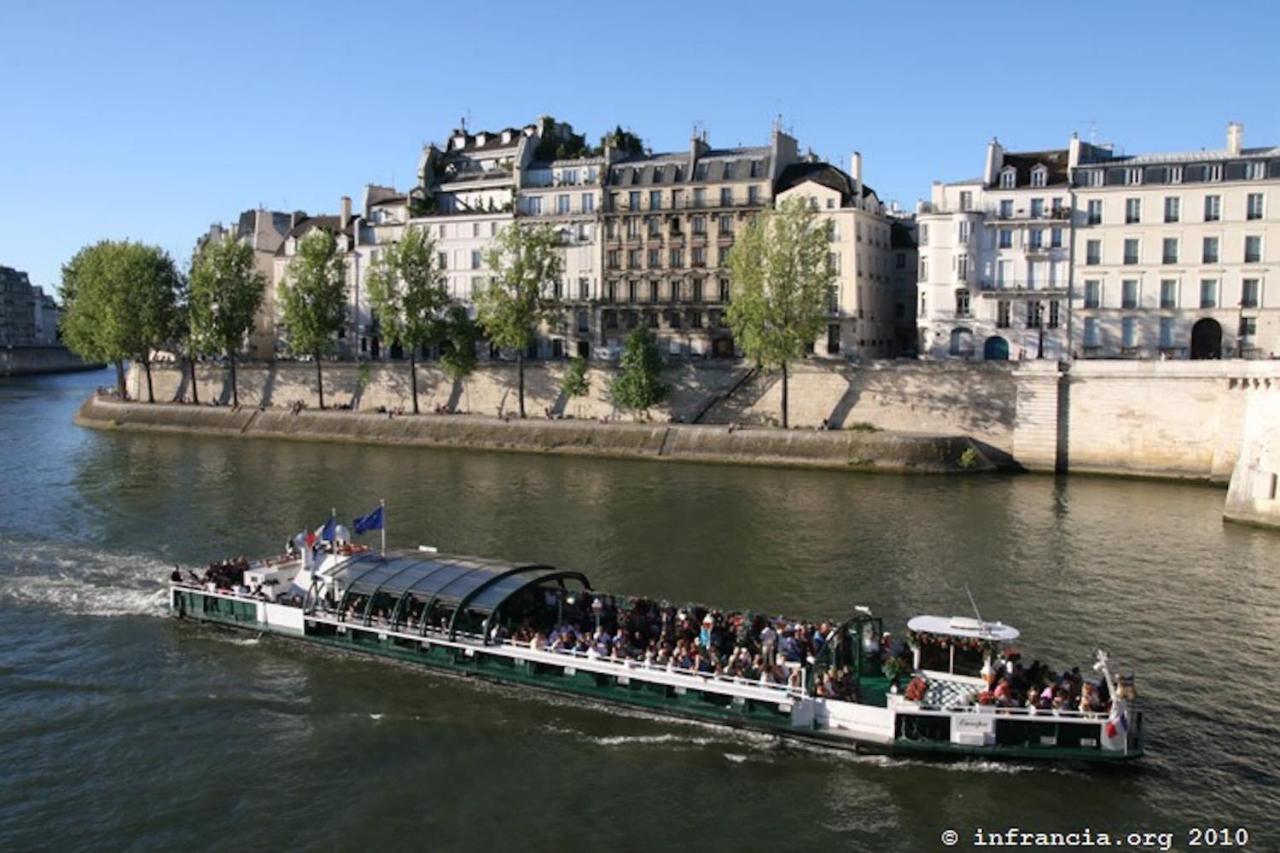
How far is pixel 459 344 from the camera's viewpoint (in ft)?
287

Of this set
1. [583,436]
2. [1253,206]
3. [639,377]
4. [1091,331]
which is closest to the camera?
[1253,206]

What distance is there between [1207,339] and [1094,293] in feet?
25.1

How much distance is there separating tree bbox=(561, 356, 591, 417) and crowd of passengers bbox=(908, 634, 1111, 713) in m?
57.1

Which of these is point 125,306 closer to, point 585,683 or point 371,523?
point 371,523

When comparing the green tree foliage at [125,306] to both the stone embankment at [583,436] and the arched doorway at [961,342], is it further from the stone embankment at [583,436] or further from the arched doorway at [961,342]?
the arched doorway at [961,342]

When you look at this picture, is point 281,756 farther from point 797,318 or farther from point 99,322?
point 99,322

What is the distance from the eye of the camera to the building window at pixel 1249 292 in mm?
71938

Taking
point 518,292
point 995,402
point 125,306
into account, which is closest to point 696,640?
point 995,402

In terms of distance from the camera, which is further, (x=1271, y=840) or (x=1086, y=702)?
(x=1086, y=702)

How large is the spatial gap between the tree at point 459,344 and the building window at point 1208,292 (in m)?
52.2

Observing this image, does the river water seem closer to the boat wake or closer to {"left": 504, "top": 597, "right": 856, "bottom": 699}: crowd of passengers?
the boat wake

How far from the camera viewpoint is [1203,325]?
73.6m

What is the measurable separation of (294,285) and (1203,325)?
68.7 meters

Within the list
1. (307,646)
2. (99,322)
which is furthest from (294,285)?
(307,646)
